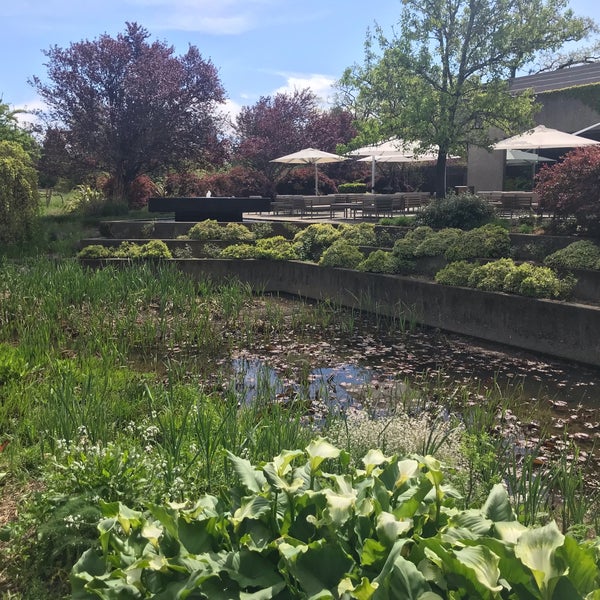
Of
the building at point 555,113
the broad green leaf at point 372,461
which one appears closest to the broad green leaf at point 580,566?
the broad green leaf at point 372,461

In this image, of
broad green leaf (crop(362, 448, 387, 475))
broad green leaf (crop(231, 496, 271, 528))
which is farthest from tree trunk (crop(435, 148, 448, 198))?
broad green leaf (crop(231, 496, 271, 528))

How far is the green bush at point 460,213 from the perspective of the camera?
12430 millimetres

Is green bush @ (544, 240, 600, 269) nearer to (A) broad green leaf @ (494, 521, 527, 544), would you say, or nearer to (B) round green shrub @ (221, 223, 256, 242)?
(B) round green shrub @ (221, 223, 256, 242)

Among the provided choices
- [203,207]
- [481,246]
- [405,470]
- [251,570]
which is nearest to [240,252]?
[203,207]

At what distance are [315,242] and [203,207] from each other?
4.80 metres

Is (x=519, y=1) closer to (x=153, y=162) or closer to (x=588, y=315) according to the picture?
(x=588, y=315)

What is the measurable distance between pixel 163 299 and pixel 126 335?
3.58ft

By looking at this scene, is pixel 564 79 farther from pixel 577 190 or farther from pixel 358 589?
pixel 358 589

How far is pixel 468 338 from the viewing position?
8789 mm

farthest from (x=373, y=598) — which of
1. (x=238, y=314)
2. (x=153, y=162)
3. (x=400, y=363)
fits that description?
(x=153, y=162)

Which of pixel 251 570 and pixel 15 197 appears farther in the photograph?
pixel 15 197

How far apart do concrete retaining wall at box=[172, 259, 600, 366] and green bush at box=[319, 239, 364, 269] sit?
157mm

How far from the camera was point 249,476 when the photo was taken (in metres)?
2.04

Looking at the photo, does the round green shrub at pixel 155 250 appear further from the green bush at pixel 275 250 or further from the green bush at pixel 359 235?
the green bush at pixel 359 235
